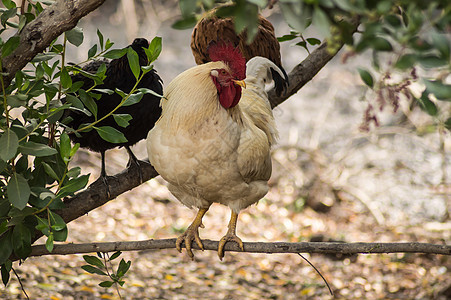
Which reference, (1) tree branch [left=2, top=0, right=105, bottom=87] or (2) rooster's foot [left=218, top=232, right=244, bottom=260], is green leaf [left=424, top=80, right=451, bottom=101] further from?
(2) rooster's foot [left=218, top=232, right=244, bottom=260]

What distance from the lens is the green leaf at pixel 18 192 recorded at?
5.61 ft

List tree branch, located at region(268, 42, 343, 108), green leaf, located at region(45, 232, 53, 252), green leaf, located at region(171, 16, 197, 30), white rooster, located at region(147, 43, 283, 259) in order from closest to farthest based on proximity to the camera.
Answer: green leaf, located at region(171, 16, 197, 30)
green leaf, located at region(45, 232, 53, 252)
white rooster, located at region(147, 43, 283, 259)
tree branch, located at region(268, 42, 343, 108)

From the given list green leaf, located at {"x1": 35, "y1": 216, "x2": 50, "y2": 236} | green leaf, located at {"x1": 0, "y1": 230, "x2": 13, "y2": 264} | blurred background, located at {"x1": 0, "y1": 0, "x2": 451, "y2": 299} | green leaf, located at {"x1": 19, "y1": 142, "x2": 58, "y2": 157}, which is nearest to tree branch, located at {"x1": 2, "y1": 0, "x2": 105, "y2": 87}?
green leaf, located at {"x1": 19, "y1": 142, "x2": 58, "y2": 157}

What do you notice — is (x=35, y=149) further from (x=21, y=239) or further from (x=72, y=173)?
(x=21, y=239)

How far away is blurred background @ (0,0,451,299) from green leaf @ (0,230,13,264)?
1.36 meters

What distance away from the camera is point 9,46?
1653 mm

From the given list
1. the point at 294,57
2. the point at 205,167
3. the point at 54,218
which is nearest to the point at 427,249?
the point at 205,167

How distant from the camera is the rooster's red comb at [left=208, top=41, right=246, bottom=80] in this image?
2.35 metres

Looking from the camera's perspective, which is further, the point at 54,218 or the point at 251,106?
the point at 251,106

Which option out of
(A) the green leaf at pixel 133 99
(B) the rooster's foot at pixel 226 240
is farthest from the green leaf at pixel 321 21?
Answer: (B) the rooster's foot at pixel 226 240

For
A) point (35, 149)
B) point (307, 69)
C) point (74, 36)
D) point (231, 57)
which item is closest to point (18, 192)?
point (35, 149)

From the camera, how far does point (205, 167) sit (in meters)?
2.32

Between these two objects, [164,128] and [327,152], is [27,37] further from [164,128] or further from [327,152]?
[327,152]

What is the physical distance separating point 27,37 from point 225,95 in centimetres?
90
